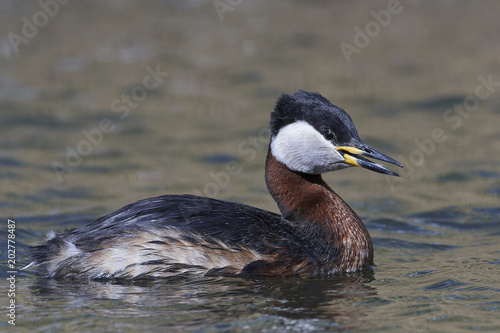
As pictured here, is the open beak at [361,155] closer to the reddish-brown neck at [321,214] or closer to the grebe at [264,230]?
the grebe at [264,230]

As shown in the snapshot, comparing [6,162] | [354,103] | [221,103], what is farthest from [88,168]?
[354,103]

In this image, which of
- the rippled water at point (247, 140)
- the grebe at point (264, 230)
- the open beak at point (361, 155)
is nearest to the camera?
the rippled water at point (247, 140)

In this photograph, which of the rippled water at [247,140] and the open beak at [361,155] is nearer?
the rippled water at [247,140]

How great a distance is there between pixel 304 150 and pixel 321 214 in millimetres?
642

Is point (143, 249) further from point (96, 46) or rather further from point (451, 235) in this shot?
point (96, 46)

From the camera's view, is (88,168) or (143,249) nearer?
(143,249)

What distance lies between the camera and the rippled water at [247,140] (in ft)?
23.6

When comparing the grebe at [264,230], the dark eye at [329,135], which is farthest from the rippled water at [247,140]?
the dark eye at [329,135]

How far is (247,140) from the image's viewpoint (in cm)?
1328

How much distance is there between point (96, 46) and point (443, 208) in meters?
8.90

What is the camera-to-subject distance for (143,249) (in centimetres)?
760

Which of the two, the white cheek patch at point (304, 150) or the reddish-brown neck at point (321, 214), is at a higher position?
the white cheek patch at point (304, 150)

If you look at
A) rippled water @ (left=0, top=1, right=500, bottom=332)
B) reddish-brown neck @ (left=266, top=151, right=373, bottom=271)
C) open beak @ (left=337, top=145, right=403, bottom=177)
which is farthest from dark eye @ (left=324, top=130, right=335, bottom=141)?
rippled water @ (left=0, top=1, right=500, bottom=332)

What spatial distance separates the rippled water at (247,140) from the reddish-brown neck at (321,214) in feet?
0.84
